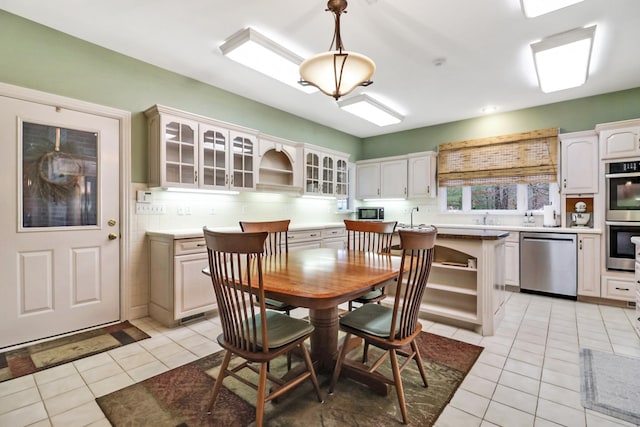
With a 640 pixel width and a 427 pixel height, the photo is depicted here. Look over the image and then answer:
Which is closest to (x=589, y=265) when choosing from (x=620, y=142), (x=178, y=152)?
(x=620, y=142)

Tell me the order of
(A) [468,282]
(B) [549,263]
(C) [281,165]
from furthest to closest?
(C) [281,165], (B) [549,263], (A) [468,282]

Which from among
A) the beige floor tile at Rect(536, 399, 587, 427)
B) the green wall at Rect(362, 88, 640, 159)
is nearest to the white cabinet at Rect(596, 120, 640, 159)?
the green wall at Rect(362, 88, 640, 159)

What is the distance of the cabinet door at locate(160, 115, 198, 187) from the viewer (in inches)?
124

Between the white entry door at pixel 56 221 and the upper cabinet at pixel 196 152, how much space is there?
0.43m

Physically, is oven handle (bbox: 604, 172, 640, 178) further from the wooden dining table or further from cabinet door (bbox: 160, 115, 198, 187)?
cabinet door (bbox: 160, 115, 198, 187)

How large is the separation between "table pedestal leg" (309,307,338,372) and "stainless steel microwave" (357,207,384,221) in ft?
12.6

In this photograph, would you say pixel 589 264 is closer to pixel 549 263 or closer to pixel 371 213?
pixel 549 263

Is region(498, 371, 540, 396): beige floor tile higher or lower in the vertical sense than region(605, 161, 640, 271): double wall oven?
lower

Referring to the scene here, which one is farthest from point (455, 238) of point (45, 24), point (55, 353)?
point (45, 24)

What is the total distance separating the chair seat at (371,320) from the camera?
69.8 inches

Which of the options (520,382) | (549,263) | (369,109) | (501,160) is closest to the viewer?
(520,382)

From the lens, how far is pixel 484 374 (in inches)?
85.8

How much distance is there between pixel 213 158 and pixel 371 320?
2.69 meters

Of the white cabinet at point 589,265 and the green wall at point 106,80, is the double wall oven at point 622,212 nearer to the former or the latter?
the white cabinet at point 589,265
